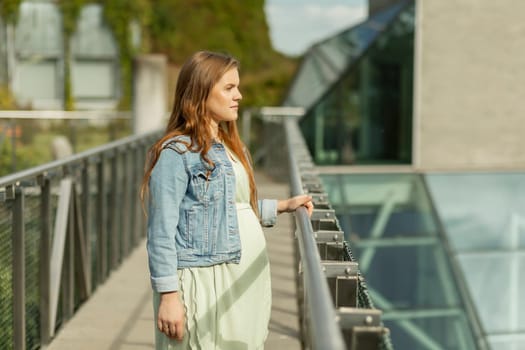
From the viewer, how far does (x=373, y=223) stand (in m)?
16.8

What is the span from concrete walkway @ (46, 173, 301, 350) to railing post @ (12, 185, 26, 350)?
584 millimetres

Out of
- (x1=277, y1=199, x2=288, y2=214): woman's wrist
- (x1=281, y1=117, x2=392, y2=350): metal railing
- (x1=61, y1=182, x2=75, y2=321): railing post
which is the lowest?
(x1=61, y1=182, x2=75, y2=321): railing post

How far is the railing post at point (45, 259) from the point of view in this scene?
5.32 meters

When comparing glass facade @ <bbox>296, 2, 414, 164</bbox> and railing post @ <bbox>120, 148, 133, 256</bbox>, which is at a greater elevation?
glass facade @ <bbox>296, 2, 414, 164</bbox>

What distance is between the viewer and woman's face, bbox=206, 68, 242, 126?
3.00m

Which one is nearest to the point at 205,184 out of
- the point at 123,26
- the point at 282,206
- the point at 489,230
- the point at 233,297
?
the point at 233,297

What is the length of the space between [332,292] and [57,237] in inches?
117

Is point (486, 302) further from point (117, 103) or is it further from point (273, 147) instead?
point (117, 103)

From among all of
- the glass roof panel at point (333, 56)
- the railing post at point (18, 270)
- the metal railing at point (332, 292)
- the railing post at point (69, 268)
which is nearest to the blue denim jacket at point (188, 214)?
the metal railing at point (332, 292)

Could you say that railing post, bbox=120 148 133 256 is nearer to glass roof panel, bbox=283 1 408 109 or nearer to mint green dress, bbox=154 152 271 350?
mint green dress, bbox=154 152 271 350

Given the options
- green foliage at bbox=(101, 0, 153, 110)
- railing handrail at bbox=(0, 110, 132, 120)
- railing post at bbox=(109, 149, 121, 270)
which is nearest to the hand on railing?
railing post at bbox=(109, 149, 121, 270)

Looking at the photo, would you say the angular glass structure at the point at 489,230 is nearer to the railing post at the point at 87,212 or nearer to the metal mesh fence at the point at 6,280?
the railing post at the point at 87,212

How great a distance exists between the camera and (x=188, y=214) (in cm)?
297

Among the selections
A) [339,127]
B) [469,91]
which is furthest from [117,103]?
[469,91]
